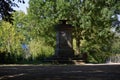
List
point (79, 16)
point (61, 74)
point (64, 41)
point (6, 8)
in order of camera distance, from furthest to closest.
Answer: point (79, 16)
point (64, 41)
point (6, 8)
point (61, 74)

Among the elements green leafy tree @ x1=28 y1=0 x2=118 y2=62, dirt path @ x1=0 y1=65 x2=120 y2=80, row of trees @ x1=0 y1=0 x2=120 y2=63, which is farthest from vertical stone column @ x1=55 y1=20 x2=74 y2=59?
dirt path @ x1=0 y1=65 x2=120 y2=80

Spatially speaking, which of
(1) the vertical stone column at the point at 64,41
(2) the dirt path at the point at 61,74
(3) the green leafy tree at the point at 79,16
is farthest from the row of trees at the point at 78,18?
(2) the dirt path at the point at 61,74

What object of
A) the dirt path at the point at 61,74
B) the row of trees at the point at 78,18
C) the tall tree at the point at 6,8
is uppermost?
the row of trees at the point at 78,18

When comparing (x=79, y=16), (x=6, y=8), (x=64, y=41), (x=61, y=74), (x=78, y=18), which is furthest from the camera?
(x=78, y=18)

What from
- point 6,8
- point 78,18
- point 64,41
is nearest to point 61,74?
point 6,8

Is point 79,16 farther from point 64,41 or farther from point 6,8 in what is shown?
point 6,8

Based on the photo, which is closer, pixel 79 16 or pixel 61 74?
pixel 61 74

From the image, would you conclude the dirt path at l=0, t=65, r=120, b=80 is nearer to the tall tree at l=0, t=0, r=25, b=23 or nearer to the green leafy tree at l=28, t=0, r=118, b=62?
the tall tree at l=0, t=0, r=25, b=23

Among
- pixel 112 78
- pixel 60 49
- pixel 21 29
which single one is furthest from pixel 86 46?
pixel 112 78

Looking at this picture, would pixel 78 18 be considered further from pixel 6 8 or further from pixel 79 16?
pixel 6 8

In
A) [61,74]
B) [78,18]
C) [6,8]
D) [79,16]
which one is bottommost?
[61,74]

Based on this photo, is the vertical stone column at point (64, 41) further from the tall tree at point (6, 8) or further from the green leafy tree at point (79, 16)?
the tall tree at point (6, 8)

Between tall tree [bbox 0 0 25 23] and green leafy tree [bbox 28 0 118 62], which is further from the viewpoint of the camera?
green leafy tree [bbox 28 0 118 62]

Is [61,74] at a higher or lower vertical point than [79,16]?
lower
